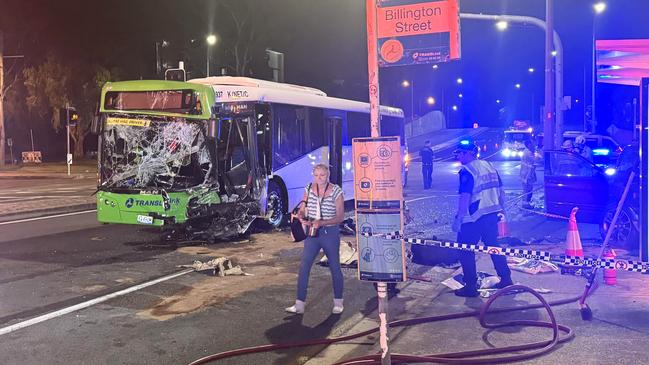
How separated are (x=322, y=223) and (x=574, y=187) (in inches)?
249

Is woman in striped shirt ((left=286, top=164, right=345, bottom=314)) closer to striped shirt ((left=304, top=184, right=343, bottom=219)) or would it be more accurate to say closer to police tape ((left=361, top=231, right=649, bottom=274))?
striped shirt ((left=304, top=184, right=343, bottom=219))

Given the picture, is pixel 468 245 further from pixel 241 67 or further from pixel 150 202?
pixel 241 67

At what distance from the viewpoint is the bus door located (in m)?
16.6

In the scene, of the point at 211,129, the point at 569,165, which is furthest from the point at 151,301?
the point at 569,165

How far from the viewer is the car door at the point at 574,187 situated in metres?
11.0

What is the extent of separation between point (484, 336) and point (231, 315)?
2751mm

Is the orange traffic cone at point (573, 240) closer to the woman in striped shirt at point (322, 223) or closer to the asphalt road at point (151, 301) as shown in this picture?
the asphalt road at point (151, 301)

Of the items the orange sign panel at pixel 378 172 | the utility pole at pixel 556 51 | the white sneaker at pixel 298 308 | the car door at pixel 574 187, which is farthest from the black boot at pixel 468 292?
the utility pole at pixel 556 51

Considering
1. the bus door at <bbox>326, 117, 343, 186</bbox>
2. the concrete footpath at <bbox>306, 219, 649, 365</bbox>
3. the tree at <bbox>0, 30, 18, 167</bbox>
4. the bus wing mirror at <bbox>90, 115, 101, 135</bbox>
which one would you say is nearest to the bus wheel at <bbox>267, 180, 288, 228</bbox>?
the bus door at <bbox>326, 117, 343, 186</bbox>

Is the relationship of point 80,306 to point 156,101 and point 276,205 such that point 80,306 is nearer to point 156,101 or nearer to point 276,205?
point 156,101

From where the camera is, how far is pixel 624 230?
10.5m

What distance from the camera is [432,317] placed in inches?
261

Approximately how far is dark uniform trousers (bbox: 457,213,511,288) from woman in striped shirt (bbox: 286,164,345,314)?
1.68 m

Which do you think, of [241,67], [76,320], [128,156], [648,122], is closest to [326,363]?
[76,320]
